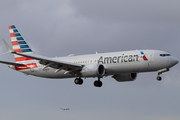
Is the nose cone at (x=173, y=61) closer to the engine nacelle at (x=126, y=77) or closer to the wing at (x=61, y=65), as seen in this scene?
the engine nacelle at (x=126, y=77)

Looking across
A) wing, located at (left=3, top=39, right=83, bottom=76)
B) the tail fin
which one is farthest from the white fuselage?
the tail fin

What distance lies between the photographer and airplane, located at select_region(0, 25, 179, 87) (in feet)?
170

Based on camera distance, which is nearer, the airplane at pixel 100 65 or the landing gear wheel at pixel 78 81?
the airplane at pixel 100 65

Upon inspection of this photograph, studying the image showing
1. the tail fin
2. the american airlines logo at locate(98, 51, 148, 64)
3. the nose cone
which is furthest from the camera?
the tail fin

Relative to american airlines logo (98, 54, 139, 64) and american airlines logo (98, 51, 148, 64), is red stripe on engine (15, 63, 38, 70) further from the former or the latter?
american airlines logo (98, 51, 148, 64)

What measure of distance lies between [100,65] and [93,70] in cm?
151

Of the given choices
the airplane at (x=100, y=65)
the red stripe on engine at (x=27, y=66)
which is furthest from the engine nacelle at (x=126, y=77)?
the red stripe on engine at (x=27, y=66)

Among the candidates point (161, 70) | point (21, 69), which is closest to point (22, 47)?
point (21, 69)

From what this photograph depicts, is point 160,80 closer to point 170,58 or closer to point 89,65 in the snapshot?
point 170,58

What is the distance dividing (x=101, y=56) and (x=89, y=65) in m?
2.63

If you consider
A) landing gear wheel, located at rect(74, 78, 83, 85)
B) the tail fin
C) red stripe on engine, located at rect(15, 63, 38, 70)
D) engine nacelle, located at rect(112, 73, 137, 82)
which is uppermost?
the tail fin

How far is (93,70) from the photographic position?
53.2 m

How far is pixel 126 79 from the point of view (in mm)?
61312

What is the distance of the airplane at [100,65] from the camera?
170ft
